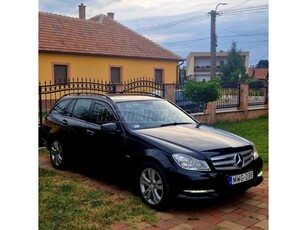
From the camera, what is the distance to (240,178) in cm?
343

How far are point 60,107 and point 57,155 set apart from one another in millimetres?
739

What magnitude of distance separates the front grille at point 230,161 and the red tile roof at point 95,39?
35.8 ft

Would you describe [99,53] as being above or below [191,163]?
above

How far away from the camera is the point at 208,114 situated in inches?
384

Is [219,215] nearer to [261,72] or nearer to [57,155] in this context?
[261,72]

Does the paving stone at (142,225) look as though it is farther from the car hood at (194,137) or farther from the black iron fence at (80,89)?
the black iron fence at (80,89)

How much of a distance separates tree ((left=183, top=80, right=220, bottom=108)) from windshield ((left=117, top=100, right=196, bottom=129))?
4.91m

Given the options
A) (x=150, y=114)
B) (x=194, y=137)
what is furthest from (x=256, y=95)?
(x=194, y=137)

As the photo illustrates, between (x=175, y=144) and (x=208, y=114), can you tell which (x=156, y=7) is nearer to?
(x=175, y=144)

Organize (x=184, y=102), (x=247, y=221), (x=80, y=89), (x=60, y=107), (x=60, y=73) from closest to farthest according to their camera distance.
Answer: (x=247, y=221) < (x=60, y=107) < (x=80, y=89) < (x=184, y=102) < (x=60, y=73)

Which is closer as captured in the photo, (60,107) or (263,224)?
(263,224)

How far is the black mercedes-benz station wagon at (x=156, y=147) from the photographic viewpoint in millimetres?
3322
